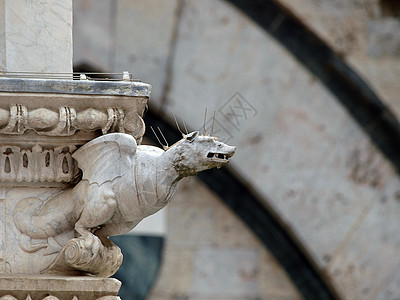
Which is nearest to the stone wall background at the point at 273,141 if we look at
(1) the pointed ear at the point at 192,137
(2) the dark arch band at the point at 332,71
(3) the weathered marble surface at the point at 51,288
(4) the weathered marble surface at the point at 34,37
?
(2) the dark arch band at the point at 332,71

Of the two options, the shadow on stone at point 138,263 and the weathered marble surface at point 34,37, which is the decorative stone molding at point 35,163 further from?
the shadow on stone at point 138,263

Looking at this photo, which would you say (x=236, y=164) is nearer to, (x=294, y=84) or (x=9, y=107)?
(x=294, y=84)

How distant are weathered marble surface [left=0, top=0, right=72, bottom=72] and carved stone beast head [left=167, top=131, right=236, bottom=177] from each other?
0.48 m

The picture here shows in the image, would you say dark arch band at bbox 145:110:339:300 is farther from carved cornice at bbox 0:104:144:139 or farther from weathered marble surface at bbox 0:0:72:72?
carved cornice at bbox 0:104:144:139

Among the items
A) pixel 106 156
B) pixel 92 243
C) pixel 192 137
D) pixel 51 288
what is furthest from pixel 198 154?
pixel 51 288

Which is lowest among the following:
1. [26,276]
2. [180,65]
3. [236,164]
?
[236,164]

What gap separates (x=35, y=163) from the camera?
3.63 metres

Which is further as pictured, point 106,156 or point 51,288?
point 106,156

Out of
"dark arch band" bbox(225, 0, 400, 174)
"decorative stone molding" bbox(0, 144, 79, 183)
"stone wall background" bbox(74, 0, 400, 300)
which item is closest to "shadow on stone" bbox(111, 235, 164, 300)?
"stone wall background" bbox(74, 0, 400, 300)

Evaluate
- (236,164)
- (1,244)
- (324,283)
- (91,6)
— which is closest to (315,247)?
(324,283)

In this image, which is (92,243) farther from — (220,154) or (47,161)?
(220,154)

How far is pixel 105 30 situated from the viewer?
22.7 ft

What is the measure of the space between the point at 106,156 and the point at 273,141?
3.59m

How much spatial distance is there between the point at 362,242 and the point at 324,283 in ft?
1.03
